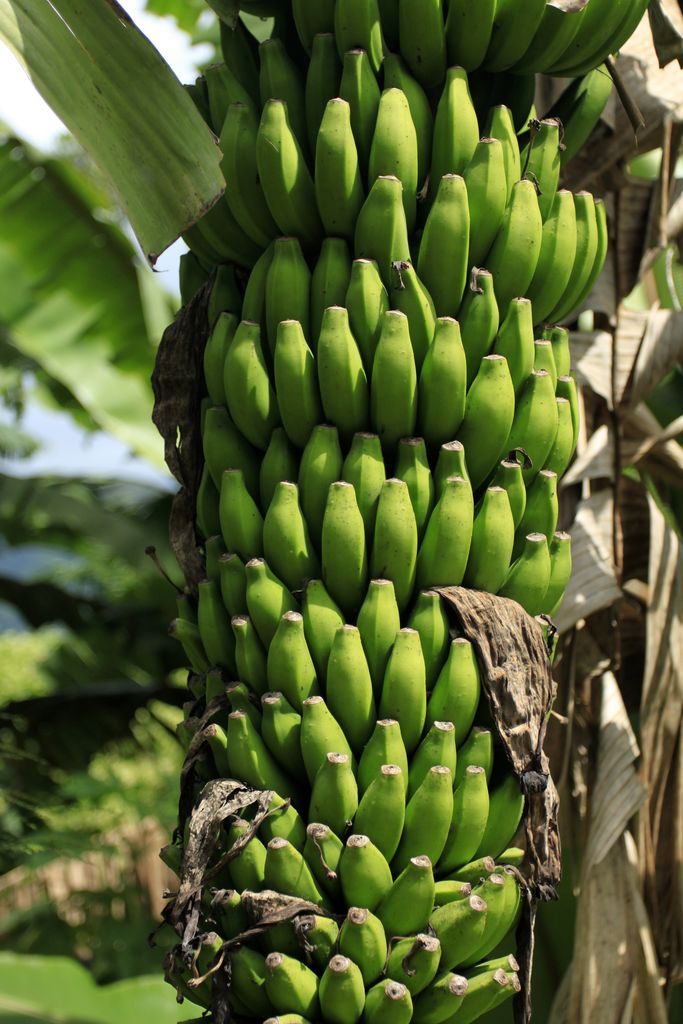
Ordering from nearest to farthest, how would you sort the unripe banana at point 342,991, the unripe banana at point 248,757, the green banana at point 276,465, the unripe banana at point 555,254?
the unripe banana at point 342,991, the unripe banana at point 248,757, the green banana at point 276,465, the unripe banana at point 555,254

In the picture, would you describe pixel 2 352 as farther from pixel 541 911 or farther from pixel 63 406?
pixel 541 911

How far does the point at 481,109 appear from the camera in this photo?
148 centimetres

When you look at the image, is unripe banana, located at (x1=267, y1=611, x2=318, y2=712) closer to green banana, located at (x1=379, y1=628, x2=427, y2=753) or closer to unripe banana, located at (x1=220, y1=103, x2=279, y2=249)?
green banana, located at (x1=379, y1=628, x2=427, y2=753)

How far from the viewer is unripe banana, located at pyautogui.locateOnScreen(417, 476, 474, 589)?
4.10ft

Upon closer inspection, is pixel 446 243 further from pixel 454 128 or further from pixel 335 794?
pixel 335 794

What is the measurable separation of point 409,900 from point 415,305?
719 mm

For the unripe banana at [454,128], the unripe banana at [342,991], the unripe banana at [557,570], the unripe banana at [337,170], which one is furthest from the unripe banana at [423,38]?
the unripe banana at [342,991]

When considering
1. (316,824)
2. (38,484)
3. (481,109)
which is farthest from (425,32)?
(38,484)

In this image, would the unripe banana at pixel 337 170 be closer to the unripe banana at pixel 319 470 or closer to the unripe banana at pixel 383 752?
the unripe banana at pixel 319 470

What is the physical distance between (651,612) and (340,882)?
0.96 metres

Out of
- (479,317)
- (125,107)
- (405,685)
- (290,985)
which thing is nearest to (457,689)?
(405,685)

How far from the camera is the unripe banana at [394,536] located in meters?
1.23

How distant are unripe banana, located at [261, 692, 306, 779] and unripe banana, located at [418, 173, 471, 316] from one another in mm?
559

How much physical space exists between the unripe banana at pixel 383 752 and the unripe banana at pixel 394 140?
0.70 meters
